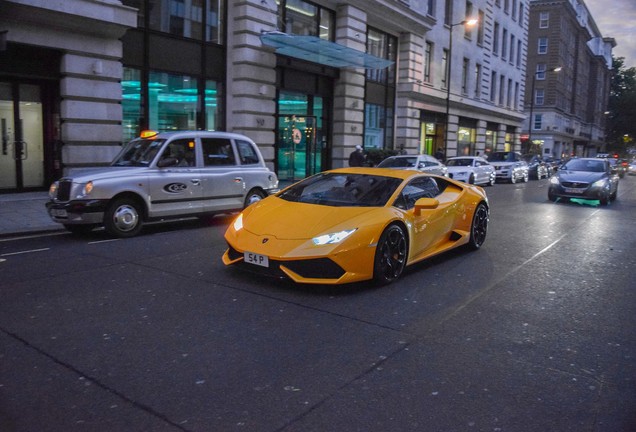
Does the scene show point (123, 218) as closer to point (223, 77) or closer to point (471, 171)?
point (223, 77)

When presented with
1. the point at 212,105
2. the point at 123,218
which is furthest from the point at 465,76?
the point at 123,218

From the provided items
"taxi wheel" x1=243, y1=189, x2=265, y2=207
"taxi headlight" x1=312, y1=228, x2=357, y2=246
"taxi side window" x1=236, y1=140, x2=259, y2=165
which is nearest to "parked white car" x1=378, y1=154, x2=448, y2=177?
"taxi wheel" x1=243, y1=189, x2=265, y2=207

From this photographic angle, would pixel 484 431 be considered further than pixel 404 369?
No

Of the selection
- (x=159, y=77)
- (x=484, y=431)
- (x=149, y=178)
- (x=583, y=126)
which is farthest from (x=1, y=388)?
(x=583, y=126)

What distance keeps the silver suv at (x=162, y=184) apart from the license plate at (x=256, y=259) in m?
4.31

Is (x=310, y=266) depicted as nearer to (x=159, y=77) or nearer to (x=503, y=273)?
(x=503, y=273)

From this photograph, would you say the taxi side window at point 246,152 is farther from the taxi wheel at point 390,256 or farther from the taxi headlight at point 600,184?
the taxi headlight at point 600,184

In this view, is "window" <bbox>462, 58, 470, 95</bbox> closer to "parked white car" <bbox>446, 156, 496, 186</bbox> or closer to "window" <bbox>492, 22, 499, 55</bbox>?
"window" <bbox>492, 22, 499, 55</bbox>

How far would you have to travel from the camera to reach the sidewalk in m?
10.1

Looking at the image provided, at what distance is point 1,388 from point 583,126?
113m

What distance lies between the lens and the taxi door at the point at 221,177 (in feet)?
36.2

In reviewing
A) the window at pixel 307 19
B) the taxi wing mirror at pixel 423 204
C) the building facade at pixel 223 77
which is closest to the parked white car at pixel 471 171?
the building facade at pixel 223 77

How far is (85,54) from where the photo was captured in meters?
15.0

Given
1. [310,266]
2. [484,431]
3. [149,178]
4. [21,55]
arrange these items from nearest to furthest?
[484,431] < [310,266] < [149,178] < [21,55]
